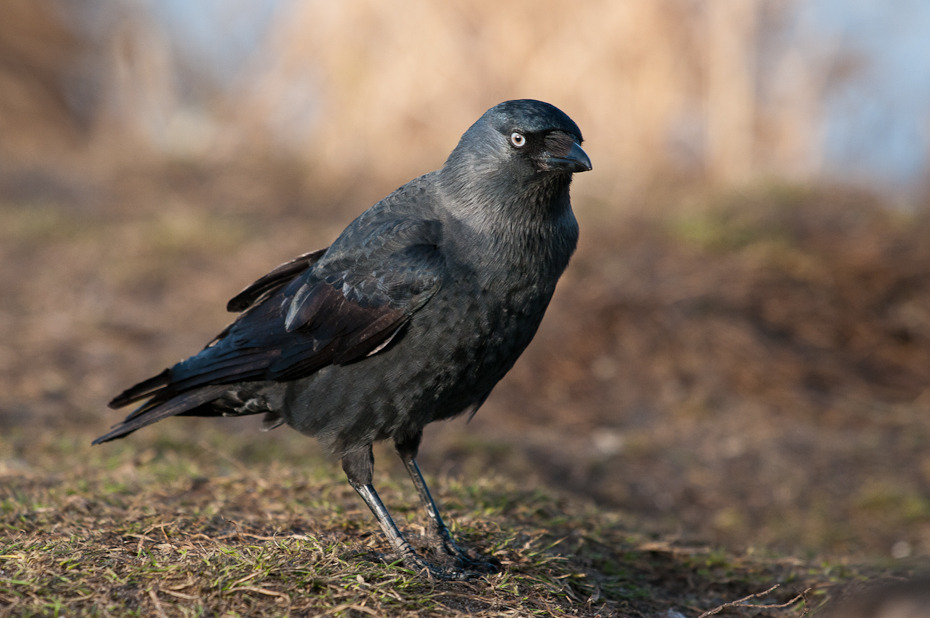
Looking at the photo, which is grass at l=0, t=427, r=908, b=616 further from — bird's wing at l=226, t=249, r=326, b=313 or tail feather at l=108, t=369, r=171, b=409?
bird's wing at l=226, t=249, r=326, b=313

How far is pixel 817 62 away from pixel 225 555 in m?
9.09

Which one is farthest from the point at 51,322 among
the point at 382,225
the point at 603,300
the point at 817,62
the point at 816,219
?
the point at 817,62

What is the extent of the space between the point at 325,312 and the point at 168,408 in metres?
0.76

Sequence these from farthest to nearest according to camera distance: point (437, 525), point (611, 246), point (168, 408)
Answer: point (611, 246) < point (168, 408) < point (437, 525)

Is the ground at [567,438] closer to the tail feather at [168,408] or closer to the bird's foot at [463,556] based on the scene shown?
the bird's foot at [463,556]

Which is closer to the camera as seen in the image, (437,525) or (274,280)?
(437,525)

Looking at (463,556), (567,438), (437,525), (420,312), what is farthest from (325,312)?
(567,438)

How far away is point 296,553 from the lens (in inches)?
109

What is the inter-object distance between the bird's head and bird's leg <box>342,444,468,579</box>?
114 centimetres

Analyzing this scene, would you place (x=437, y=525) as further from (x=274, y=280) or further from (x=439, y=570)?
(x=274, y=280)

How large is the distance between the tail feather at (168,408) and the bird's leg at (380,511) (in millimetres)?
618

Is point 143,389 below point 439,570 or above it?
above

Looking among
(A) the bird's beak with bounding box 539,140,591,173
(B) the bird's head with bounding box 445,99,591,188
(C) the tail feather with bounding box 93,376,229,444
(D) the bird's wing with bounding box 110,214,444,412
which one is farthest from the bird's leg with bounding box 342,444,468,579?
(A) the bird's beak with bounding box 539,140,591,173

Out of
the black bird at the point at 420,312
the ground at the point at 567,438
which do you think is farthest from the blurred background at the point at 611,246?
the black bird at the point at 420,312
